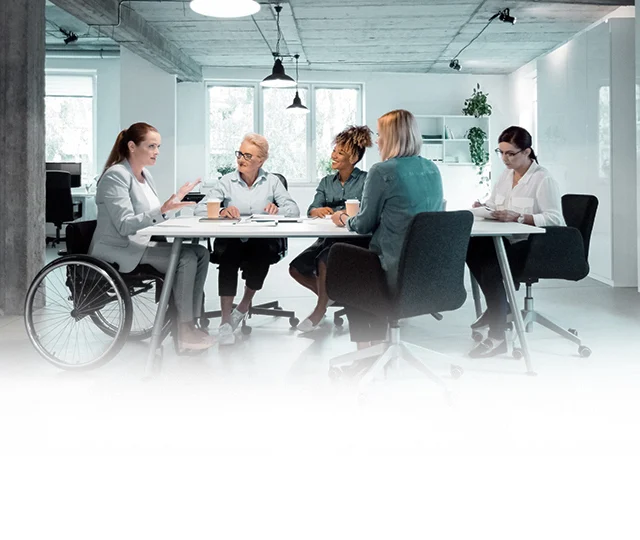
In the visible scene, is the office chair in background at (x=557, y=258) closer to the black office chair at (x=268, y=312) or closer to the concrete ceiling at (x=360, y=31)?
the black office chair at (x=268, y=312)

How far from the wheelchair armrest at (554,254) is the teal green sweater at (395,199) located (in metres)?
1.03

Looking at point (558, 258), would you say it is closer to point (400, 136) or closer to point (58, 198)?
point (400, 136)

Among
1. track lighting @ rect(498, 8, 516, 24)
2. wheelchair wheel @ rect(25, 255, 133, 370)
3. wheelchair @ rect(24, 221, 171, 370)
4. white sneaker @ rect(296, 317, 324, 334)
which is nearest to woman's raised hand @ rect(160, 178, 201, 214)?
wheelchair @ rect(24, 221, 171, 370)

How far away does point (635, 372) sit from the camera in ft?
12.4

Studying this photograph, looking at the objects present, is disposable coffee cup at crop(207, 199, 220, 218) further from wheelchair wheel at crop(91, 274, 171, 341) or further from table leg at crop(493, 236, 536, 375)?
table leg at crop(493, 236, 536, 375)

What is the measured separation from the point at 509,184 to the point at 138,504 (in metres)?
3.30

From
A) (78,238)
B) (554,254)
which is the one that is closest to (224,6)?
(78,238)

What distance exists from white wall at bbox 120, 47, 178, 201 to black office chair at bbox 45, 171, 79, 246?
1.64m

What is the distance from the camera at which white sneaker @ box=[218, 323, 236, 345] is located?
14.7 ft

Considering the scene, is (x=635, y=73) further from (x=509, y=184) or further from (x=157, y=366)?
(x=157, y=366)

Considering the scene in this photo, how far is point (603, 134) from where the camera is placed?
6957 millimetres

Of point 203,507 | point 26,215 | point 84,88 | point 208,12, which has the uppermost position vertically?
point 84,88

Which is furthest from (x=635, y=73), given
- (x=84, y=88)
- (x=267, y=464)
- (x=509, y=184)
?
(x=84, y=88)

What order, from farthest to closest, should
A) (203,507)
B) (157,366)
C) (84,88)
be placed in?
1. (84,88)
2. (157,366)
3. (203,507)
